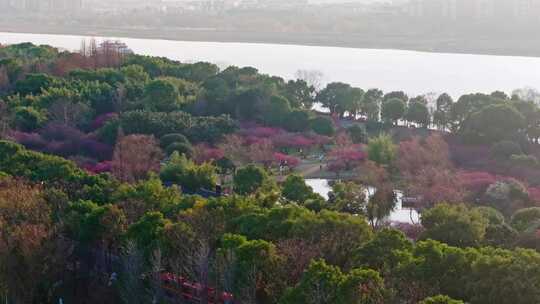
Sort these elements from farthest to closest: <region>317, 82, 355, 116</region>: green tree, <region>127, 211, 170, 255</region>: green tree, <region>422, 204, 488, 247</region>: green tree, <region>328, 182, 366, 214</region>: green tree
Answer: <region>317, 82, 355, 116</region>: green tree < <region>328, 182, 366, 214</region>: green tree < <region>422, 204, 488, 247</region>: green tree < <region>127, 211, 170, 255</region>: green tree

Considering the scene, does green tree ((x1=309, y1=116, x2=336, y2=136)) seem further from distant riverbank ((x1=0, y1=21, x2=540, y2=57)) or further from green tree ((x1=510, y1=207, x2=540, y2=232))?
distant riverbank ((x1=0, y1=21, x2=540, y2=57))

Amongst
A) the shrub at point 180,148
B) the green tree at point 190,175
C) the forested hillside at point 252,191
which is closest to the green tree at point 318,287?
the forested hillside at point 252,191

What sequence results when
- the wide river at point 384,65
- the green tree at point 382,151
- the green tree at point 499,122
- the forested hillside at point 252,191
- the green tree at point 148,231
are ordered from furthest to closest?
the wide river at point 384,65 < the green tree at point 499,122 < the green tree at point 382,151 < the green tree at point 148,231 < the forested hillside at point 252,191

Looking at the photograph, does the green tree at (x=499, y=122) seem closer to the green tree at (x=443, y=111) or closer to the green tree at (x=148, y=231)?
the green tree at (x=443, y=111)

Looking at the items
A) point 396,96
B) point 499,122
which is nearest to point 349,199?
point 499,122

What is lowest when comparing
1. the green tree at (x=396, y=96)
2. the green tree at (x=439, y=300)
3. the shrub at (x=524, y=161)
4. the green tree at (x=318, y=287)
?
the shrub at (x=524, y=161)

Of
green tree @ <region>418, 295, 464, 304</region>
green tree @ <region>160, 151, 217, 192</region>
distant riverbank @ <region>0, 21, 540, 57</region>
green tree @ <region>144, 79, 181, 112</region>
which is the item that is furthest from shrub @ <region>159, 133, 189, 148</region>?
distant riverbank @ <region>0, 21, 540, 57</region>
